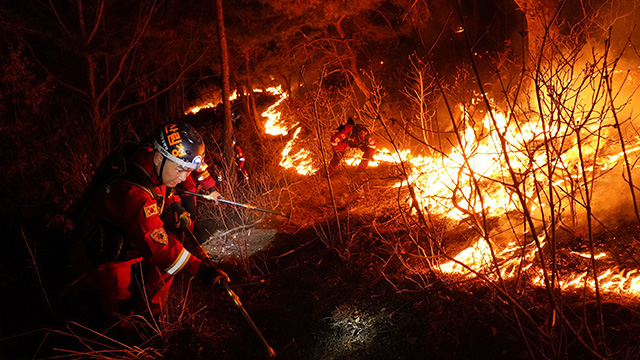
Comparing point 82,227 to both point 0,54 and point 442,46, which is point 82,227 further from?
point 442,46

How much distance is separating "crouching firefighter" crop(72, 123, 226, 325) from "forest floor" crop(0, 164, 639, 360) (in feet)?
1.12

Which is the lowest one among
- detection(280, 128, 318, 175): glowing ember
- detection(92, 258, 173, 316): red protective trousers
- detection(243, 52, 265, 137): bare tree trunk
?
detection(92, 258, 173, 316): red protective trousers

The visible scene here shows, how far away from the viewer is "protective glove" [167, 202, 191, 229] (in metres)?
5.78

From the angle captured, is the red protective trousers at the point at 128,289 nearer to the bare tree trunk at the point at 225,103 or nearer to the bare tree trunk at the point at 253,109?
the bare tree trunk at the point at 225,103

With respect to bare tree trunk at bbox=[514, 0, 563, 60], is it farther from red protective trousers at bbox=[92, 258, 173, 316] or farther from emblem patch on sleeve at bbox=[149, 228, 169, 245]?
red protective trousers at bbox=[92, 258, 173, 316]

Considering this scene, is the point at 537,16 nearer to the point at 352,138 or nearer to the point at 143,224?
the point at 352,138

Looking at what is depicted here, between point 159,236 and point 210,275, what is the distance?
0.69m

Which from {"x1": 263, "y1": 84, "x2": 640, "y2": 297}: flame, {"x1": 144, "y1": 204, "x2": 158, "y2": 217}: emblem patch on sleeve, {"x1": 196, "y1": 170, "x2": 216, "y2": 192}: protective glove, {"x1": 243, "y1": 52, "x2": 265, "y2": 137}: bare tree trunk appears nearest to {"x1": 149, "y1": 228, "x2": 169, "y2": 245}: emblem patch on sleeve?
{"x1": 144, "y1": 204, "x2": 158, "y2": 217}: emblem patch on sleeve

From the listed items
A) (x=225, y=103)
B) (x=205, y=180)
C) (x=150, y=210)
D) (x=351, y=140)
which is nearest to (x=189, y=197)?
(x=205, y=180)

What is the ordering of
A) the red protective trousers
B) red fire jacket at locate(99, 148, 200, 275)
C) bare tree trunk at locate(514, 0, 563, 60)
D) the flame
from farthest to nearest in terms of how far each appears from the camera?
bare tree trunk at locate(514, 0, 563, 60) → the red protective trousers → red fire jacket at locate(99, 148, 200, 275) → the flame

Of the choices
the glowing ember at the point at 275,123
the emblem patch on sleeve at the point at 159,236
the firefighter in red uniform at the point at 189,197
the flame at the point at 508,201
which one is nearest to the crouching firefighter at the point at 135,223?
the emblem patch on sleeve at the point at 159,236

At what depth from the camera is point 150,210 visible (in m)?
4.14

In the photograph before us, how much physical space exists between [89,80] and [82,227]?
8.15m

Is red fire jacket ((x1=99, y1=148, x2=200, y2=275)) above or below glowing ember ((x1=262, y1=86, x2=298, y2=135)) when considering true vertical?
below
